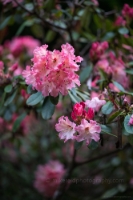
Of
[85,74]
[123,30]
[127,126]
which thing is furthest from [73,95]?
[123,30]

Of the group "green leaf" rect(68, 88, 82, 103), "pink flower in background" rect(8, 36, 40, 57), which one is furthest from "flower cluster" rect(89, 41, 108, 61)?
"pink flower in background" rect(8, 36, 40, 57)

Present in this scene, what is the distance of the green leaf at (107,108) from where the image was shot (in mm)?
872

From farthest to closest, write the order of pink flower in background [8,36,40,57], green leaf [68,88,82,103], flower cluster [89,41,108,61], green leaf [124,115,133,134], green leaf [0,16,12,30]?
1. pink flower in background [8,36,40,57]
2. green leaf [0,16,12,30]
3. flower cluster [89,41,108,61]
4. green leaf [68,88,82,103]
5. green leaf [124,115,133,134]

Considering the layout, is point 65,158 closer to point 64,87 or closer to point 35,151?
point 35,151

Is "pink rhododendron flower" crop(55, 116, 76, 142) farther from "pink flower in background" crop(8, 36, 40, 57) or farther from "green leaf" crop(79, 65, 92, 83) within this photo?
"pink flower in background" crop(8, 36, 40, 57)

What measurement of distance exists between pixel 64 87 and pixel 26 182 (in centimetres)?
105

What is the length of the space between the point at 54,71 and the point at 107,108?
0.17 meters

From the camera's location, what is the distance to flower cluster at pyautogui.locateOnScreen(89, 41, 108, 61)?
1.21m

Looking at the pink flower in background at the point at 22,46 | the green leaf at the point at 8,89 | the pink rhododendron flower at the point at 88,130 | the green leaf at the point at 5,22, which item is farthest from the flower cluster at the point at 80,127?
the pink flower in background at the point at 22,46

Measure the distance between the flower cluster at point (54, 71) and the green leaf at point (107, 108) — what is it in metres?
0.10

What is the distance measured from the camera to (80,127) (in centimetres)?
79

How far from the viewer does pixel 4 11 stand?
1433mm

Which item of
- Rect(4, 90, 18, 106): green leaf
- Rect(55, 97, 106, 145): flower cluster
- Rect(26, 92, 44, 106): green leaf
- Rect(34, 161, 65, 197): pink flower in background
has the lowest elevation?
Rect(34, 161, 65, 197): pink flower in background

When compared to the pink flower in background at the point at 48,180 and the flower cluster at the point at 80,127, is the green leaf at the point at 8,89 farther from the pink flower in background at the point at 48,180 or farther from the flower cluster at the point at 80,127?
the pink flower in background at the point at 48,180
